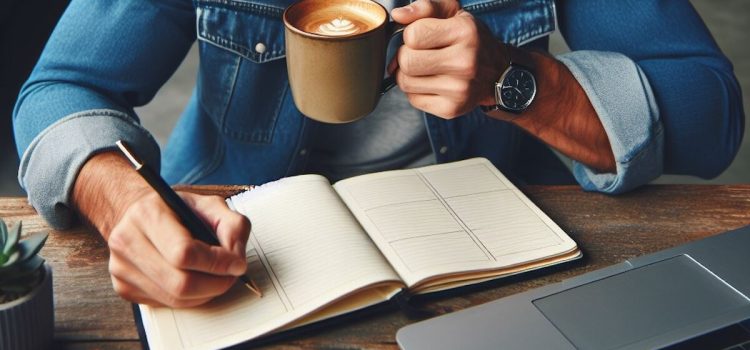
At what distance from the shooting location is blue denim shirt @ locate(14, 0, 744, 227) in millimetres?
1106

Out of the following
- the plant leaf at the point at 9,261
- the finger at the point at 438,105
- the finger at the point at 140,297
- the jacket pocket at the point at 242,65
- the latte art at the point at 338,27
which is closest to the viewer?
the plant leaf at the point at 9,261

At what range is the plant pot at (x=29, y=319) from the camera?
733mm

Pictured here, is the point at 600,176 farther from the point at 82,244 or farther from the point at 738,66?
the point at 738,66

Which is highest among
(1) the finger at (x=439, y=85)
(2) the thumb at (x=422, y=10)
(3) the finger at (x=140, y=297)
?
(2) the thumb at (x=422, y=10)

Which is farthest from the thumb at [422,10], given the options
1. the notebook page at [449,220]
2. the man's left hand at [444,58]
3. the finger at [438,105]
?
the notebook page at [449,220]

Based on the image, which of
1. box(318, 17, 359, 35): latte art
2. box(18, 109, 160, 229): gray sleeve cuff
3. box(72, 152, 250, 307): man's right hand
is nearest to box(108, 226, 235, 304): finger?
box(72, 152, 250, 307): man's right hand

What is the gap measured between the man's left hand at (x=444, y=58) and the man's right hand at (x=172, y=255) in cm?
30

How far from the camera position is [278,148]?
139 centimetres

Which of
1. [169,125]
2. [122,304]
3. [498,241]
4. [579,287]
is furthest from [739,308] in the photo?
[169,125]

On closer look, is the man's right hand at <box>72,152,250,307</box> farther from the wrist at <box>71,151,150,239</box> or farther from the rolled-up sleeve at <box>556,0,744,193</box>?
the rolled-up sleeve at <box>556,0,744,193</box>

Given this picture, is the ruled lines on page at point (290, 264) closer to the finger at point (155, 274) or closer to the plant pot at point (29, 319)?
the finger at point (155, 274)

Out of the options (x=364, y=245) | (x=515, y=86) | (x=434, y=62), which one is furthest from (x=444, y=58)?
(x=364, y=245)

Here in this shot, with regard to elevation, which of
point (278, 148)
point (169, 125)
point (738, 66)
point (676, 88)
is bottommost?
point (169, 125)

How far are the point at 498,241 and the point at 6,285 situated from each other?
0.55 meters
